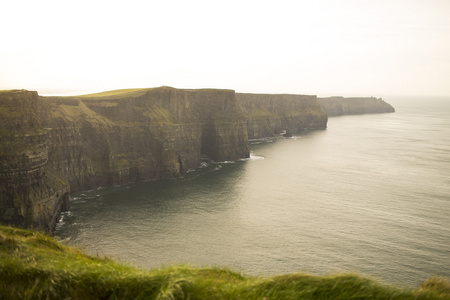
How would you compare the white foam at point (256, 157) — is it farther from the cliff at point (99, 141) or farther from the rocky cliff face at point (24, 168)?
the rocky cliff face at point (24, 168)

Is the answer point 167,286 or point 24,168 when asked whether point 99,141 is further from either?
point 167,286

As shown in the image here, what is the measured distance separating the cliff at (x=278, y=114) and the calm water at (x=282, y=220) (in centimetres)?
5580

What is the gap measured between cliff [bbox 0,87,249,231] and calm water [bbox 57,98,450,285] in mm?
4507

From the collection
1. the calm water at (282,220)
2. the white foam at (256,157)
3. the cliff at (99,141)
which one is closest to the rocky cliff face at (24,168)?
the cliff at (99,141)

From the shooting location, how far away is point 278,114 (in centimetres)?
16900

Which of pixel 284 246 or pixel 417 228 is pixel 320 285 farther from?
pixel 417 228

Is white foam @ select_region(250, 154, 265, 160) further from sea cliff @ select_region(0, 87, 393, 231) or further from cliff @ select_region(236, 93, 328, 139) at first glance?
cliff @ select_region(236, 93, 328, 139)

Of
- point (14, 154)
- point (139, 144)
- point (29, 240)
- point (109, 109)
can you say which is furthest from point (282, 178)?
point (29, 240)

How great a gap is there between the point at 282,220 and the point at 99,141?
4311 centimetres

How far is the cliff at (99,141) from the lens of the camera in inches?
1844

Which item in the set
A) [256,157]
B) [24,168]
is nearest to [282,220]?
[24,168]

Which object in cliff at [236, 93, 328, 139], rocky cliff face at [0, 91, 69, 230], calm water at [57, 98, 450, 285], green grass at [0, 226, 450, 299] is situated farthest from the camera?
cliff at [236, 93, 328, 139]

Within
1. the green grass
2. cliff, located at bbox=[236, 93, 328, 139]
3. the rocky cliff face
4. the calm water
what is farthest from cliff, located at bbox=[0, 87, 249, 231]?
the green grass

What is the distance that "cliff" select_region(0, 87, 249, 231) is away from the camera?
46.8 m
